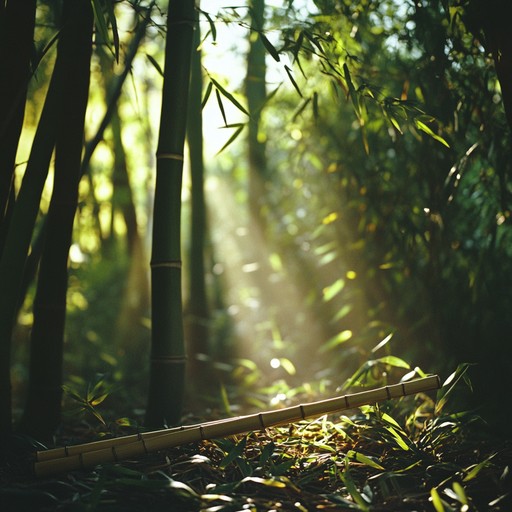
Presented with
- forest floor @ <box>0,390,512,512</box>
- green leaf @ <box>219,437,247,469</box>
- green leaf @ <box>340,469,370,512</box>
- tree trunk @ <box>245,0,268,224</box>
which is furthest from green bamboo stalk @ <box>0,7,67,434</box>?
tree trunk @ <box>245,0,268,224</box>

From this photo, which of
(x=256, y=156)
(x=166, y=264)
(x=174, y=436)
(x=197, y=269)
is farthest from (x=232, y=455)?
(x=256, y=156)

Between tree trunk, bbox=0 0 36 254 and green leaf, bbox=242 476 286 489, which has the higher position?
tree trunk, bbox=0 0 36 254

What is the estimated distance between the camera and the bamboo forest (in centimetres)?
165

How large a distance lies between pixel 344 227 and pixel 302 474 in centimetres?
183

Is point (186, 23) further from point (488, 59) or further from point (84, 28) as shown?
point (488, 59)

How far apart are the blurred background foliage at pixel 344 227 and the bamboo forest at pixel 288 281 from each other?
2cm

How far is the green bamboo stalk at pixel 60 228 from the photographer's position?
196 cm

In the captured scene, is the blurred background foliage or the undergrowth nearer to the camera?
the undergrowth

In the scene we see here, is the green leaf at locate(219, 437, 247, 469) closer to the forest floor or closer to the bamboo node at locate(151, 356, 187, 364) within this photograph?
the forest floor

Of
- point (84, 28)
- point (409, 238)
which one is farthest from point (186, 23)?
point (409, 238)

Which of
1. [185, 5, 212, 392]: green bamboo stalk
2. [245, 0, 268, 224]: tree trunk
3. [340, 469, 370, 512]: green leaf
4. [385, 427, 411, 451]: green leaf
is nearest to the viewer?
[340, 469, 370, 512]: green leaf

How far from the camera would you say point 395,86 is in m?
2.98

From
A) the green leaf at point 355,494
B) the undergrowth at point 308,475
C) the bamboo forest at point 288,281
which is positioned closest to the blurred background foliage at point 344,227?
the bamboo forest at point 288,281

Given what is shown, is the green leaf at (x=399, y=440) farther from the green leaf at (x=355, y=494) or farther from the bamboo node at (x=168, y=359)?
the bamboo node at (x=168, y=359)
